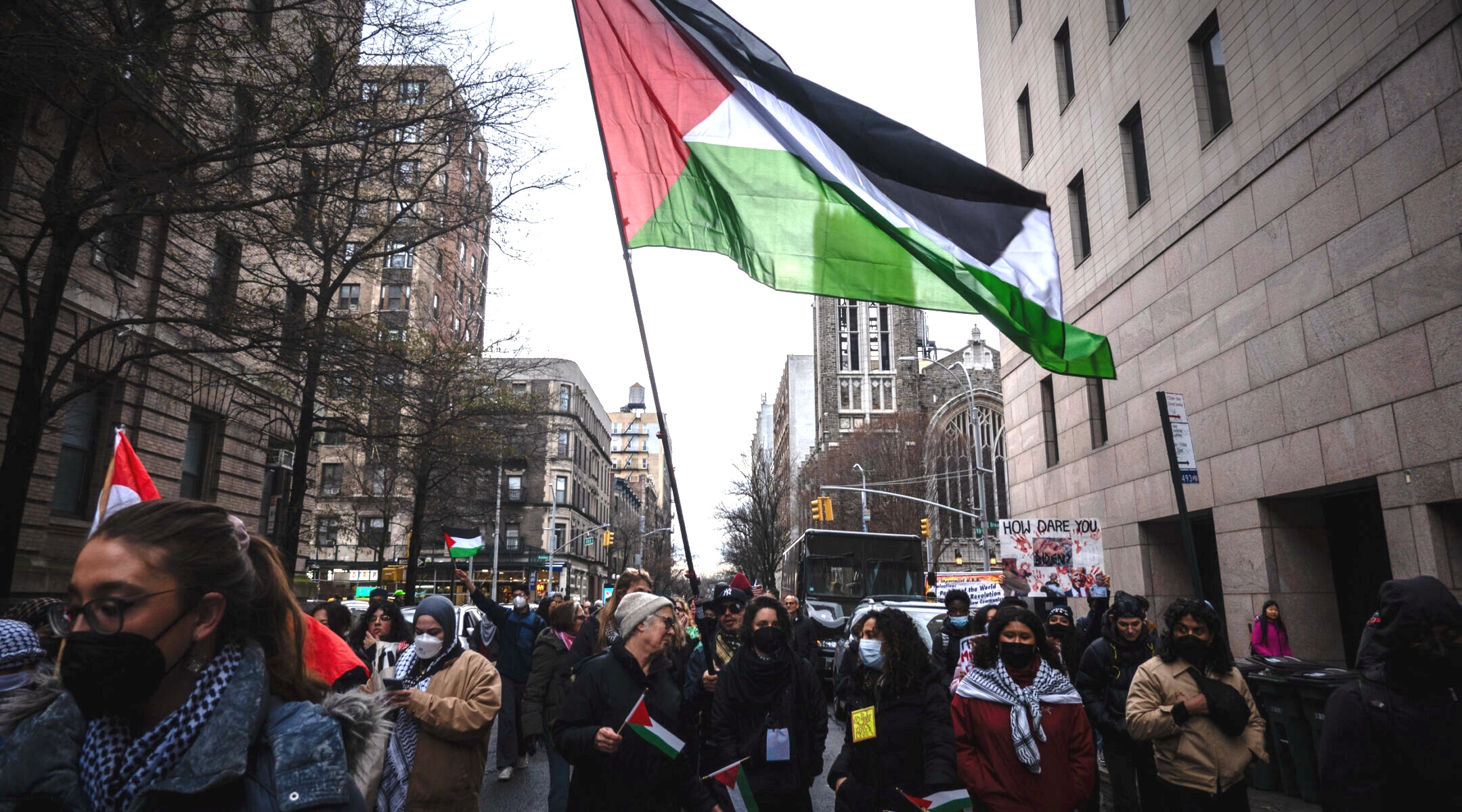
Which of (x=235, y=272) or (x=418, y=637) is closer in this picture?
(x=418, y=637)

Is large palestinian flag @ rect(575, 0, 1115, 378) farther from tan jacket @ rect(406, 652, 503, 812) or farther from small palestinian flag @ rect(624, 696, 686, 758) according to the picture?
small palestinian flag @ rect(624, 696, 686, 758)

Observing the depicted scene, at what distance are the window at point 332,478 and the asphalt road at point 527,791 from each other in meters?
42.2

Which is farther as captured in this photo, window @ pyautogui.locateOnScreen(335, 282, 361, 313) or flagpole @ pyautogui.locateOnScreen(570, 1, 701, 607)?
window @ pyautogui.locateOnScreen(335, 282, 361, 313)

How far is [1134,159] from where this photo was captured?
1794 cm

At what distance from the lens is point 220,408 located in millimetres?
21438

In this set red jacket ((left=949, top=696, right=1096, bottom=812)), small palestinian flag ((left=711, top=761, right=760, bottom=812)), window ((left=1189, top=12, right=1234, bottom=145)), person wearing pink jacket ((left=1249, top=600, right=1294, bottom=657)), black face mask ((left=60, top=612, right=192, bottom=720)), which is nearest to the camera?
black face mask ((left=60, top=612, right=192, bottom=720))

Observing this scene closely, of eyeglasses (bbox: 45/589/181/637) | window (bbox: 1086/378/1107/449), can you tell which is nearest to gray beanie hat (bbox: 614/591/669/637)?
eyeglasses (bbox: 45/589/181/637)

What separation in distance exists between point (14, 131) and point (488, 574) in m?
63.3

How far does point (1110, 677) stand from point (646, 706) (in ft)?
13.6

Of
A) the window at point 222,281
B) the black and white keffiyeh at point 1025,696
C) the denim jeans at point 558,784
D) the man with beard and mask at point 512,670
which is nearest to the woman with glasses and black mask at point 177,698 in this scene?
the black and white keffiyeh at point 1025,696

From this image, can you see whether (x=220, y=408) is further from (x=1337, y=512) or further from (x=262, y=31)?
(x=1337, y=512)

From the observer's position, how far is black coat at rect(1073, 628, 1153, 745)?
22.4ft

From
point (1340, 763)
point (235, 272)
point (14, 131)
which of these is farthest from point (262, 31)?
point (1340, 763)

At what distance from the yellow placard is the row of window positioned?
13275 millimetres
